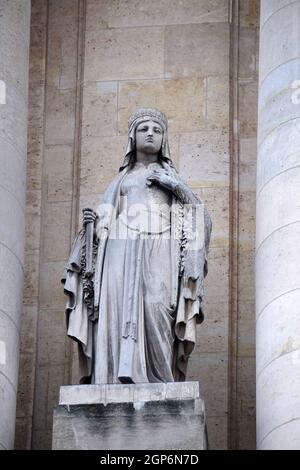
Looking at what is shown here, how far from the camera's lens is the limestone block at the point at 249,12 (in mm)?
22781

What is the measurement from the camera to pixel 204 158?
22094 millimetres

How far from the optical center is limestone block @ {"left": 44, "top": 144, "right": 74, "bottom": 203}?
2214cm

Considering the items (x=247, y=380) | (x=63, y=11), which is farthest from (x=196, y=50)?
(x=247, y=380)

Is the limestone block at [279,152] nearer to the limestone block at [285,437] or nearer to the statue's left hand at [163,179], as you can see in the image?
the statue's left hand at [163,179]

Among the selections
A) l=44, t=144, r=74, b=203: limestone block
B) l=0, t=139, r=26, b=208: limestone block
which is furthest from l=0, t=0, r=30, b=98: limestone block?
l=44, t=144, r=74, b=203: limestone block

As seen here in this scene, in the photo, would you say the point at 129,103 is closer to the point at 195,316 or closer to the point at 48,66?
the point at 48,66

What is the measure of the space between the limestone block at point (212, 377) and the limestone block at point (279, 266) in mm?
1495

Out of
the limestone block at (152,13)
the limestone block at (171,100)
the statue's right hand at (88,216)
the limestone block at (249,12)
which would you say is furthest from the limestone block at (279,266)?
the limestone block at (152,13)

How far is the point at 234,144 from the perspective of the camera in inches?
873
